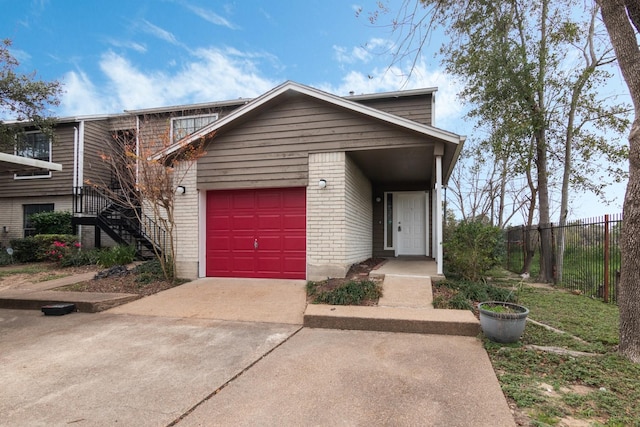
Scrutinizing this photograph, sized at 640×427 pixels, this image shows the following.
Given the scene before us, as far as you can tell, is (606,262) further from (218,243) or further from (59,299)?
(59,299)

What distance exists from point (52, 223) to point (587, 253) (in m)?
16.3

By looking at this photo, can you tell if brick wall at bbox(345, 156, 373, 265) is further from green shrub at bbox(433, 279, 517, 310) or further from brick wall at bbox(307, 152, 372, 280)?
green shrub at bbox(433, 279, 517, 310)

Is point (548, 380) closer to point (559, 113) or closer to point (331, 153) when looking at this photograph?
point (331, 153)

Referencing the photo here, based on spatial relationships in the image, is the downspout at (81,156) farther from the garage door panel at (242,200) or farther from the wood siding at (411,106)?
the wood siding at (411,106)

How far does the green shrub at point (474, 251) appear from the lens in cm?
711

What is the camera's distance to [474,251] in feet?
23.2

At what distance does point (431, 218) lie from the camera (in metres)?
11.9

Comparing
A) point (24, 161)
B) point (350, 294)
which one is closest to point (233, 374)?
point (350, 294)

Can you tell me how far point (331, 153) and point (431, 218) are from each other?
19.2 feet

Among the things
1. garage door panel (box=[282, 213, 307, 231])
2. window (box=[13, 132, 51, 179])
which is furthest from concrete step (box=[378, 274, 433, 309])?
window (box=[13, 132, 51, 179])

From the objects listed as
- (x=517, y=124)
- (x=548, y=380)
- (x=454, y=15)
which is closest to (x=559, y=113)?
(x=517, y=124)

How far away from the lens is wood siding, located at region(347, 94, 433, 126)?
10.8m

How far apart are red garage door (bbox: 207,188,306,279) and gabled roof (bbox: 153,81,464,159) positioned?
4.74 feet

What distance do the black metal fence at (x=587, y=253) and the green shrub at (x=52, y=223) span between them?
620 inches
